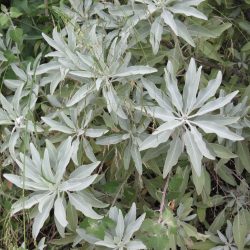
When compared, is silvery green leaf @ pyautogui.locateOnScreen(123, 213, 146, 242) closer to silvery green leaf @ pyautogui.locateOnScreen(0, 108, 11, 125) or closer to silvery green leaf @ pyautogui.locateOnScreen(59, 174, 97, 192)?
silvery green leaf @ pyautogui.locateOnScreen(59, 174, 97, 192)

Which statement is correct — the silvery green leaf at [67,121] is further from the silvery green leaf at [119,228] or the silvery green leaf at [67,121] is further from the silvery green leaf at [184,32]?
the silvery green leaf at [184,32]

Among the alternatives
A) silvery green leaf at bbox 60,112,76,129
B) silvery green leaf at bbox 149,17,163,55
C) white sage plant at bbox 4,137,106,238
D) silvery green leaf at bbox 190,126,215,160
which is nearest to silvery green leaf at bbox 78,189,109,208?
white sage plant at bbox 4,137,106,238

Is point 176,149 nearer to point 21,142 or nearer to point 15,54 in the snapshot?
point 21,142

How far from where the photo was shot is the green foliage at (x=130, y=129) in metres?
1.52

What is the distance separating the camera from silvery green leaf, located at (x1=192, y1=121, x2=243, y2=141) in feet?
4.68

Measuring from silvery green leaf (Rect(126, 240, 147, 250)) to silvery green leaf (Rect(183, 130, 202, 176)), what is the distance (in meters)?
0.28

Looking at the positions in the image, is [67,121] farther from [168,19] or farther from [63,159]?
[168,19]

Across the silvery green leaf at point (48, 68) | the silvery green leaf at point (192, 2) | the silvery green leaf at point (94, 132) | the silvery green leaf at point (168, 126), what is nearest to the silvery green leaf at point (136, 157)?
the silvery green leaf at point (94, 132)

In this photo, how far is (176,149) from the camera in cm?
153

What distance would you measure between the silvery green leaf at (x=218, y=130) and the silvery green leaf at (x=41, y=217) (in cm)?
48

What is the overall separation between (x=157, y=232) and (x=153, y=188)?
0.35 metres

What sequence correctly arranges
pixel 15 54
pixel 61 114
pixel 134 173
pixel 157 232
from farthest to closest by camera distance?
pixel 15 54 → pixel 134 173 → pixel 61 114 → pixel 157 232

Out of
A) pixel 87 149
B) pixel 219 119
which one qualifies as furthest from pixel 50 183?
pixel 219 119

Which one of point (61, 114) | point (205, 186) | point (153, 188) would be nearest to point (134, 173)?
point (153, 188)
